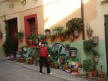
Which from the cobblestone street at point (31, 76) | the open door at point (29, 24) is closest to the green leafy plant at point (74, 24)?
the cobblestone street at point (31, 76)

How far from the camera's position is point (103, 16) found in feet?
40.0

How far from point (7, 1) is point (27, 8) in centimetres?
323

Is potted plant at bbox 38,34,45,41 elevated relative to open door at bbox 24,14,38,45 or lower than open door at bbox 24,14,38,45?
lower

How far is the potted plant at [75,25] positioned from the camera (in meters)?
13.1

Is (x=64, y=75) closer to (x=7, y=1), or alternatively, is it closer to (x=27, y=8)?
(x=27, y=8)

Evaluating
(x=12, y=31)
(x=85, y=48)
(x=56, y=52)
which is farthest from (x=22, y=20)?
(x=85, y=48)

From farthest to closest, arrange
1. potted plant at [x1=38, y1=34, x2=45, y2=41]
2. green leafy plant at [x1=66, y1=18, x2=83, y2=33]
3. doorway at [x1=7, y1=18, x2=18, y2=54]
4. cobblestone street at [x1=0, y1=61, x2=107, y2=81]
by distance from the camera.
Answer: doorway at [x1=7, y1=18, x2=18, y2=54] < potted plant at [x1=38, y1=34, x2=45, y2=41] < green leafy plant at [x1=66, y1=18, x2=83, y2=33] < cobblestone street at [x1=0, y1=61, x2=107, y2=81]

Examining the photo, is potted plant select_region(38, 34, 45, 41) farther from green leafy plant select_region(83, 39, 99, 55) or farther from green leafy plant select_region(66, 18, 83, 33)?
A: green leafy plant select_region(83, 39, 99, 55)

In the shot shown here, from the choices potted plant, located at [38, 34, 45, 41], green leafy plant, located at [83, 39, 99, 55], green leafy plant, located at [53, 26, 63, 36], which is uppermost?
green leafy plant, located at [53, 26, 63, 36]

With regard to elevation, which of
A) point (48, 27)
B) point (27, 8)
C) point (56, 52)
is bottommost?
point (56, 52)

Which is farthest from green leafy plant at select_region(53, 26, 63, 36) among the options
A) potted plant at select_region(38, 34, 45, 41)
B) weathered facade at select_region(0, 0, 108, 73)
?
potted plant at select_region(38, 34, 45, 41)

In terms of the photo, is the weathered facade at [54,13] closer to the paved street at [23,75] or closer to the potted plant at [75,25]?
the potted plant at [75,25]

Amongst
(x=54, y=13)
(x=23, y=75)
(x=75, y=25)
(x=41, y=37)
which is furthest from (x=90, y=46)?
(x=41, y=37)

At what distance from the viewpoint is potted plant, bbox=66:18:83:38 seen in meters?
13.1
